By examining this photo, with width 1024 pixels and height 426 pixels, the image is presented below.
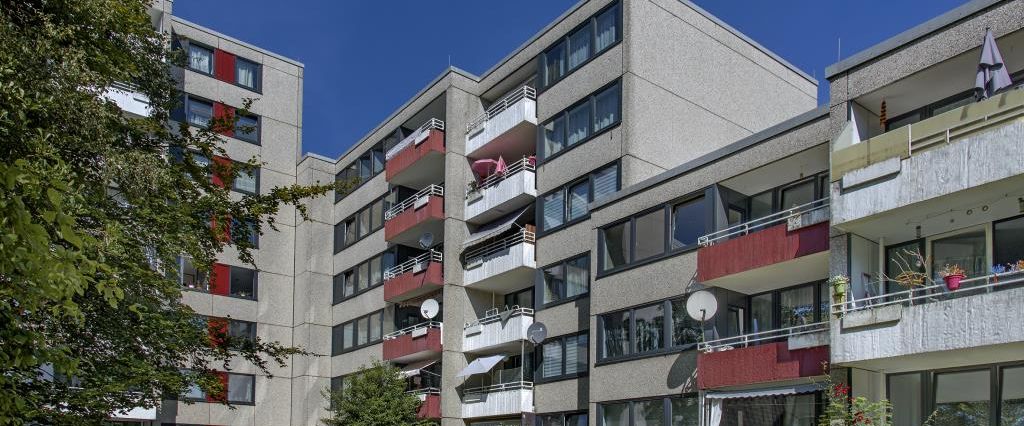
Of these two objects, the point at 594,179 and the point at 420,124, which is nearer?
the point at 594,179

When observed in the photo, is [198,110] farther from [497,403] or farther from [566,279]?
[566,279]

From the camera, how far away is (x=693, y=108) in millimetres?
29438

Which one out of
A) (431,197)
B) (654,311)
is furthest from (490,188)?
(654,311)

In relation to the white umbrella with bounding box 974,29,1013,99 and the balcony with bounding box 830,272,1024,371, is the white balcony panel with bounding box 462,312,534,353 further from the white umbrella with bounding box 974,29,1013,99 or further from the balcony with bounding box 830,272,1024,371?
the white umbrella with bounding box 974,29,1013,99

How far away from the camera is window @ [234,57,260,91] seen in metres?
44.6

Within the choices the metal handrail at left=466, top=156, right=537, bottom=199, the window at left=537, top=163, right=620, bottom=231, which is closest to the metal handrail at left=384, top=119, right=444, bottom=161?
the metal handrail at left=466, top=156, right=537, bottom=199

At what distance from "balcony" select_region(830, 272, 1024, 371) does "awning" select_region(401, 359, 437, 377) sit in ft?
67.3

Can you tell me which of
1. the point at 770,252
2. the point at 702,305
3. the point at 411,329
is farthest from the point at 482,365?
the point at 770,252

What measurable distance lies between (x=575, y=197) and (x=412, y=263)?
34.5ft

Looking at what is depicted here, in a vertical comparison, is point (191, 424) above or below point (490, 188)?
below

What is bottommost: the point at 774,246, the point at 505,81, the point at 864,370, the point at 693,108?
the point at 864,370

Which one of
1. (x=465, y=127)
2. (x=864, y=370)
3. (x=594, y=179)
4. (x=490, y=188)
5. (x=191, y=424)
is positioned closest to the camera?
(x=864, y=370)

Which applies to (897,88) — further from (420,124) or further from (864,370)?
(420,124)

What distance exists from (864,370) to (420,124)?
2561 centimetres
